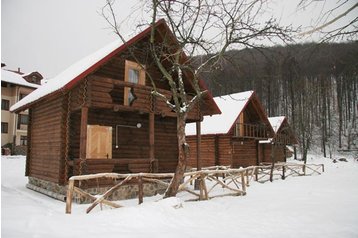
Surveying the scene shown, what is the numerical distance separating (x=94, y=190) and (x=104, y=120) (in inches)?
130

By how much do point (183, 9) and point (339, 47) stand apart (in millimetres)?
5972

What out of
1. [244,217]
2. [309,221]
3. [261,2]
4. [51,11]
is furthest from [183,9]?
[309,221]

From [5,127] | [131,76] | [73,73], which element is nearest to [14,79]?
[5,127]

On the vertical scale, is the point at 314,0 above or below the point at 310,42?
above

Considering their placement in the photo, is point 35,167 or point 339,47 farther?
point 35,167

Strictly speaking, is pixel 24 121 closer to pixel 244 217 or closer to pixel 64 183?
pixel 64 183

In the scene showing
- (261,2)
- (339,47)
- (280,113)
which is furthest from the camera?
(280,113)

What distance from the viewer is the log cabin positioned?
1129cm

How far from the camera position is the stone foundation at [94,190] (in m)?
11.3

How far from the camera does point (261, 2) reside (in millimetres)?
9406

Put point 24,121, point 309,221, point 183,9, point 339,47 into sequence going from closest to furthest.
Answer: point 339,47 < point 309,221 < point 183,9 < point 24,121

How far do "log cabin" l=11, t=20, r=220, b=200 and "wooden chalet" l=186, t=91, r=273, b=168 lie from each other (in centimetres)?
1004

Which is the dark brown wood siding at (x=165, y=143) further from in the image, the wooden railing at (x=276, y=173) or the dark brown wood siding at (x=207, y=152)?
the dark brown wood siding at (x=207, y=152)

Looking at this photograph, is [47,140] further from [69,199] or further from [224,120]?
[224,120]
